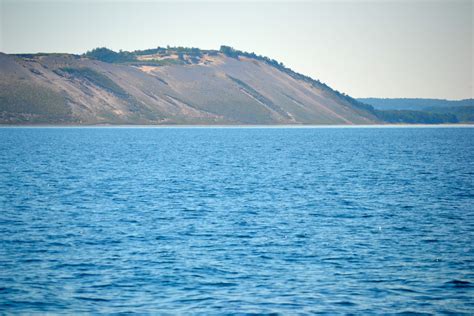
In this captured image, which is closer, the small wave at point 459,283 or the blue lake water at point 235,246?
the blue lake water at point 235,246

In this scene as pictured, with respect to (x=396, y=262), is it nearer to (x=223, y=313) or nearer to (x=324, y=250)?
(x=324, y=250)

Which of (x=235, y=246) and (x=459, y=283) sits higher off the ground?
(x=235, y=246)

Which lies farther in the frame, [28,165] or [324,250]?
[28,165]

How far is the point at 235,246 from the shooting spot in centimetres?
2969

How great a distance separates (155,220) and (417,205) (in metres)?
17.7

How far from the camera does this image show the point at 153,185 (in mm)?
57281

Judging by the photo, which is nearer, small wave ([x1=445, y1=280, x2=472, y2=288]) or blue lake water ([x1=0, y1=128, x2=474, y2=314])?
blue lake water ([x1=0, y1=128, x2=474, y2=314])

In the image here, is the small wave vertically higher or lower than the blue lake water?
lower

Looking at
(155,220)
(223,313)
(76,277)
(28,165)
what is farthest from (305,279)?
(28,165)

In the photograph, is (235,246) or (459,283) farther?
(235,246)

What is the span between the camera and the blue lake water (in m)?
21.7

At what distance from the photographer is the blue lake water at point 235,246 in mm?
21734

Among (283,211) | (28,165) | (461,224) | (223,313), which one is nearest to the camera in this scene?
(223,313)

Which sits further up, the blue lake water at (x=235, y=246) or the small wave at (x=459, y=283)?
the blue lake water at (x=235, y=246)
